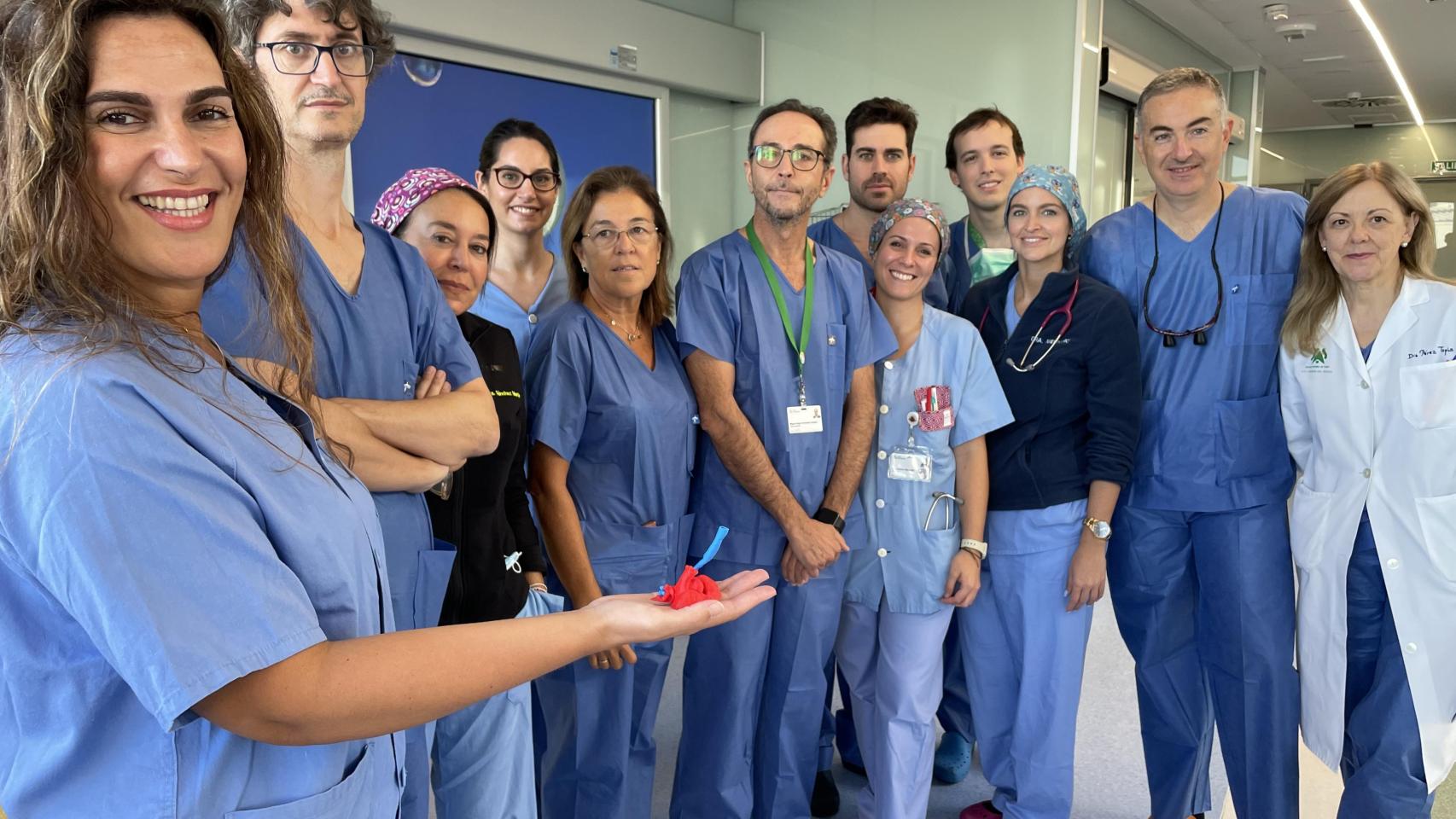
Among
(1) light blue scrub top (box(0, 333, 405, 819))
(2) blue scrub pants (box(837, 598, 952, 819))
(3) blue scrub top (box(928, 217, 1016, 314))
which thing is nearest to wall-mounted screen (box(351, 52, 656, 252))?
(3) blue scrub top (box(928, 217, 1016, 314))

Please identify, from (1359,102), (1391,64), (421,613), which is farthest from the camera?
(1359,102)

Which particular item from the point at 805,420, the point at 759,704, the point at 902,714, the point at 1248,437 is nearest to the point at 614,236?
the point at 805,420

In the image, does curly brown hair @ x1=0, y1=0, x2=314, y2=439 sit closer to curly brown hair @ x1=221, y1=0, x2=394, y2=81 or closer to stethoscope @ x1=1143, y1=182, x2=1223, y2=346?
curly brown hair @ x1=221, y1=0, x2=394, y2=81

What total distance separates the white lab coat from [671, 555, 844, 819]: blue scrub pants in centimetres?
118

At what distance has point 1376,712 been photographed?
225 cm

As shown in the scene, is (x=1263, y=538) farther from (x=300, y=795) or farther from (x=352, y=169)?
(x=352, y=169)

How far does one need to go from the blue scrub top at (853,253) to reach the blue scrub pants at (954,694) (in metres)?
1.00

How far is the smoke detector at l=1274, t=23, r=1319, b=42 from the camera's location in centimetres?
664

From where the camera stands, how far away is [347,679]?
2.76 feet

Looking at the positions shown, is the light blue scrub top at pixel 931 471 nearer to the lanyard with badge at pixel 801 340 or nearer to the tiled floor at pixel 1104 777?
the lanyard with badge at pixel 801 340

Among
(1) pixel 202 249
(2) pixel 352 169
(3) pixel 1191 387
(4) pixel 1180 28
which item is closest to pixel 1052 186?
(3) pixel 1191 387

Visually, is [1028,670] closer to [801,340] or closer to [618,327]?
[801,340]

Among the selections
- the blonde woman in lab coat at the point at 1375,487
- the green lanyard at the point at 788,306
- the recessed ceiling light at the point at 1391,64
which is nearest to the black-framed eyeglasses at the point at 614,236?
the green lanyard at the point at 788,306

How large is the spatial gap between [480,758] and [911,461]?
4.16 feet
